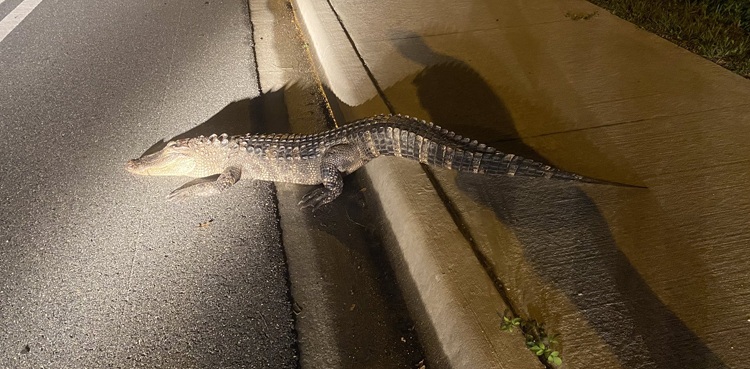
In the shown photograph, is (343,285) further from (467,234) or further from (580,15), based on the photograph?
(580,15)

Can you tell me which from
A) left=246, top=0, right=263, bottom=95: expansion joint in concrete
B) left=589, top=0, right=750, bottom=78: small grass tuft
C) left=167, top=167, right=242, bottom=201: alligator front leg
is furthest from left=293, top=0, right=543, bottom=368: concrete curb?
left=589, top=0, right=750, bottom=78: small grass tuft

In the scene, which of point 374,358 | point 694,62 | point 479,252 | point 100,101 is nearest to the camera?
point 374,358

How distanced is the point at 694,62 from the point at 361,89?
122 inches

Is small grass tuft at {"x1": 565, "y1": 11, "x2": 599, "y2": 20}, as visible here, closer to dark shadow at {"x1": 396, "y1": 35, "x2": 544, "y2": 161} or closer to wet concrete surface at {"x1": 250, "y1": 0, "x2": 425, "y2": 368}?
dark shadow at {"x1": 396, "y1": 35, "x2": 544, "y2": 161}

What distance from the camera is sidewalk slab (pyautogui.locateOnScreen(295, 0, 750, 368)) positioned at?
229 cm

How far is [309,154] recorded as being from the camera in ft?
11.7

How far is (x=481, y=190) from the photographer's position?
311 centimetres

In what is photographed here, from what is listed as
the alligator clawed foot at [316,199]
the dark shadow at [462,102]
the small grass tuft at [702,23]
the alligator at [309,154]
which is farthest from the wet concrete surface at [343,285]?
the small grass tuft at [702,23]

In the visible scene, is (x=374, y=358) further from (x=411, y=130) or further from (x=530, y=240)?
(x=411, y=130)

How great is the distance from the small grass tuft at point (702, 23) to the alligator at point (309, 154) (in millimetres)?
2927

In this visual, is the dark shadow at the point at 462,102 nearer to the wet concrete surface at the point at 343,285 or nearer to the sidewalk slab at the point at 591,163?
the sidewalk slab at the point at 591,163

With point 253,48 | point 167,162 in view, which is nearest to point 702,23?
point 253,48

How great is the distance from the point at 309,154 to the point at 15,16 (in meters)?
6.10

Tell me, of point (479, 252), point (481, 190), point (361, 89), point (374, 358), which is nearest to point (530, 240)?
point (479, 252)
